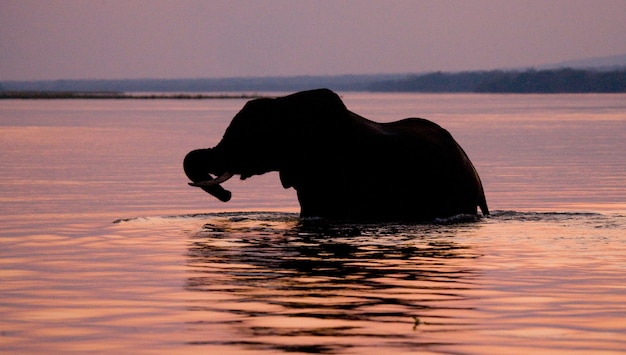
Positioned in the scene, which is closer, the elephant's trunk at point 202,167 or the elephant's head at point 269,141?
the elephant's head at point 269,141

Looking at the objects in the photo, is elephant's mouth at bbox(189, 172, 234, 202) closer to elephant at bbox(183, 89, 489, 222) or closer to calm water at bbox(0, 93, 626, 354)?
elephant at bbox(183, 89, 489, 222)

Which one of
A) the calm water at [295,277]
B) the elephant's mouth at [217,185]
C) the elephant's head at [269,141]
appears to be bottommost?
the calm water at [295,277]

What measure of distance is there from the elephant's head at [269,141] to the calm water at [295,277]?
2.26 ft

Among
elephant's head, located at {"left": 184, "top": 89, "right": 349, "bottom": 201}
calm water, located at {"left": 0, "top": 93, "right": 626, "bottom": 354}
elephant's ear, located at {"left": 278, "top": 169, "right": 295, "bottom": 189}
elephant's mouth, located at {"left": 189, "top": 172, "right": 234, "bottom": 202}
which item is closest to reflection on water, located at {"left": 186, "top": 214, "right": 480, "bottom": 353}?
calm water, located at {"left": 0, "top": 93, "right": 626, "bottom": 354}

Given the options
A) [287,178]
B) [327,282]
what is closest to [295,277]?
[327,282]

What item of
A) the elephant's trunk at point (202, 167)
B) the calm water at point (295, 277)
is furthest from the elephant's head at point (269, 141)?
the calm water at point (295, 277)

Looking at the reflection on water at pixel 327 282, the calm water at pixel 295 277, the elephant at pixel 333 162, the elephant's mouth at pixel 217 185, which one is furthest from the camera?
the elephant's mouth at pixel 217 185

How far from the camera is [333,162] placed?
20578mm

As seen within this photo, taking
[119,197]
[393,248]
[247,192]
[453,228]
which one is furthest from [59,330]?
[247,192]

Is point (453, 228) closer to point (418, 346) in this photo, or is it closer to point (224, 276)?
point (224, 276)

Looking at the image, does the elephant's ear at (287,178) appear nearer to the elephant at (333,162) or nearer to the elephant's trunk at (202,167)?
the elephant at (333,162)

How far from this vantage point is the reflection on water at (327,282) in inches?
461

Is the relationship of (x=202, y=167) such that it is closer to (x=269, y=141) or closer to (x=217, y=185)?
(x=217, y=185)

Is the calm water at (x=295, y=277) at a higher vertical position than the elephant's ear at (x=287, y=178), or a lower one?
lower
